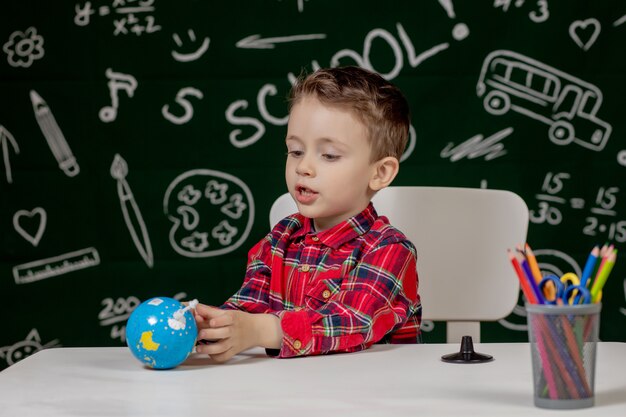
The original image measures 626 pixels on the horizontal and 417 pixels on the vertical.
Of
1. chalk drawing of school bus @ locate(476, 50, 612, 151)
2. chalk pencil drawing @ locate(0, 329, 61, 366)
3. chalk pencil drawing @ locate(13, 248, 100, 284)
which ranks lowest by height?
chalk pencil drawing @ locate(0, 329, 61, 366)

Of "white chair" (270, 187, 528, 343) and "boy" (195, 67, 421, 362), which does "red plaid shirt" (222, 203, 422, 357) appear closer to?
"boy" (195, 67, 421, 362)

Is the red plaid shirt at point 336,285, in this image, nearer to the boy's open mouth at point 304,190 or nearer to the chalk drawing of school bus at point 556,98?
the boy's open mouth at point 304,190

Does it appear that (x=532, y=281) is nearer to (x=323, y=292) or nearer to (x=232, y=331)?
(x=232, y=331)

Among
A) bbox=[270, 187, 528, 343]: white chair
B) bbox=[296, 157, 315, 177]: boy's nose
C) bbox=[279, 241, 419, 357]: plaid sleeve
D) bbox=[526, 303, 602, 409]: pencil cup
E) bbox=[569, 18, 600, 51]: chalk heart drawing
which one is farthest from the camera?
bbox=[569, 18, 600, 51]: chalk heart drawing

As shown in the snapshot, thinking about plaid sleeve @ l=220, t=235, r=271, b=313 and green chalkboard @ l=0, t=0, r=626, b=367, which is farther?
green chalkboard @ l=0, t=0, r=626, b=367

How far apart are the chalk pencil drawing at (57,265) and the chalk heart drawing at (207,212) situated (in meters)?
0.23

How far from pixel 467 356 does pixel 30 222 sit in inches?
67.0

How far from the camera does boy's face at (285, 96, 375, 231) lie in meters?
1.37

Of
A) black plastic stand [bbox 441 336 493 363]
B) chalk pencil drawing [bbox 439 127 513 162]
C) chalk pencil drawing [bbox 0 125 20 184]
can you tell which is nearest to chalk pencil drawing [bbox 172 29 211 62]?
chalk pencil drawing [bbox 0 125 20 184]

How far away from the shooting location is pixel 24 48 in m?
2.47

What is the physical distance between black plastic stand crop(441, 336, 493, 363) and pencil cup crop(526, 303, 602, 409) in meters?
0.24

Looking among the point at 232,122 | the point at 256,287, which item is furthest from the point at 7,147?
the point at 256,287

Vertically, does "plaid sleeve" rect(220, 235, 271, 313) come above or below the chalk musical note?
below

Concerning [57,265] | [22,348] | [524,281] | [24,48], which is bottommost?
[22,348]
